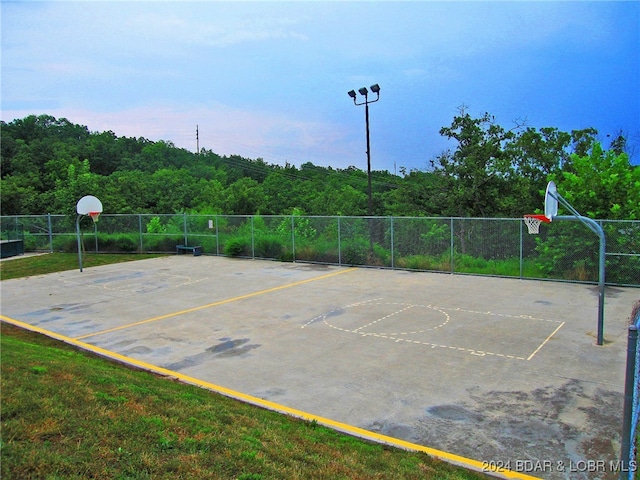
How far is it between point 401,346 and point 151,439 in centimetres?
592

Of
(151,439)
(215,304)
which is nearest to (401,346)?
(215,304)

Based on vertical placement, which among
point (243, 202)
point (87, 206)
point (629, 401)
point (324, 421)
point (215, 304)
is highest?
point (243, 202)

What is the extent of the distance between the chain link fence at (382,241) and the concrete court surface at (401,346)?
1.01 m

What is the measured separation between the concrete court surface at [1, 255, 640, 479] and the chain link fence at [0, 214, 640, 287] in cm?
101

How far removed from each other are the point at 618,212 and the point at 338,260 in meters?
9.79

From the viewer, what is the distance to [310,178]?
62.5 meters

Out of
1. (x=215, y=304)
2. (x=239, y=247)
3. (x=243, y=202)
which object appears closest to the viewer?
(x=215, y=304)

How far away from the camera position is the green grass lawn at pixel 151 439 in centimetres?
366

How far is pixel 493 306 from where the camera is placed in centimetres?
1234

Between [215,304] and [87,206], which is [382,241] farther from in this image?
[87,206]

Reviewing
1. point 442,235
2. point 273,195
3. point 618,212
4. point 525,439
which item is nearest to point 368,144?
point 442,235

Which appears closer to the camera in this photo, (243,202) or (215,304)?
(215,304)

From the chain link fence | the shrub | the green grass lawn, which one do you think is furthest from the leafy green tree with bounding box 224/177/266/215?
the green grass lawn

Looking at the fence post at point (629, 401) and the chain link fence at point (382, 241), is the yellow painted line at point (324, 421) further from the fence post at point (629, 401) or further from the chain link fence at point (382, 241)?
the chain link fence at point (382, 241)
